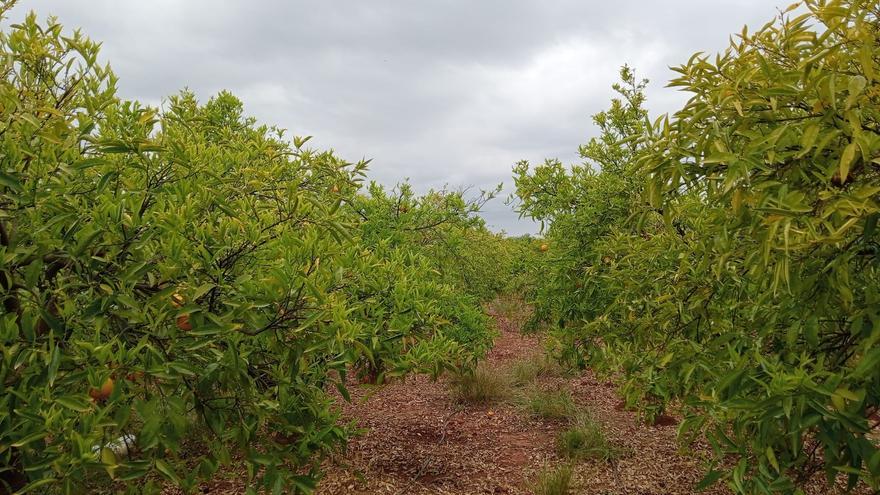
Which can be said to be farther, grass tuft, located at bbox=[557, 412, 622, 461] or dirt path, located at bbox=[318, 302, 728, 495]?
grass tuft, located at bbox=[557, 412, 622, 461]

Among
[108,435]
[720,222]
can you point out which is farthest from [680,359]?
[108,435]

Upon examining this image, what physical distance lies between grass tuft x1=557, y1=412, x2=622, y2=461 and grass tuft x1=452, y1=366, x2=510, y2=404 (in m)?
1.91

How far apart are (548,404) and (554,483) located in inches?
→ 101

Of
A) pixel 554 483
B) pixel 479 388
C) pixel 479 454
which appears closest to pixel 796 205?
pixel 554 483

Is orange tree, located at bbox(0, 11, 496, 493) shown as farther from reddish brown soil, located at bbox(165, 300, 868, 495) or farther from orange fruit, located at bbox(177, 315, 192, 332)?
reddish brown soil, located at bbox(165, 300, 868, 495)

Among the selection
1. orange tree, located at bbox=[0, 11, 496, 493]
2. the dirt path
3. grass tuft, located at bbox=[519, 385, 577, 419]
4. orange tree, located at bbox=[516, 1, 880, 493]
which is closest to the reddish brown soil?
the dirt path

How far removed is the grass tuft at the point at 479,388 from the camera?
7.94 m

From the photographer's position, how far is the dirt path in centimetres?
509

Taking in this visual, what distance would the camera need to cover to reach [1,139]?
6.15ft

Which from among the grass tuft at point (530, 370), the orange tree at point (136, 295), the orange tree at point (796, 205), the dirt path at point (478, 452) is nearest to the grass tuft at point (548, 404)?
the dirt path at point (478, 452)

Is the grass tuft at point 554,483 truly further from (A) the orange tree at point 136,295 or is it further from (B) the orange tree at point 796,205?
(A) the orange tree at point 136,295

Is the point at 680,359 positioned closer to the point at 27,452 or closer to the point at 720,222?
the point at 720,222

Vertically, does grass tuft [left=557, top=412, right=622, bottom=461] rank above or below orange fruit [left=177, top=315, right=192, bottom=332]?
below

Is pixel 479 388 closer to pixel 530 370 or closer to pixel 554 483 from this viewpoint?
pixel 530 370
